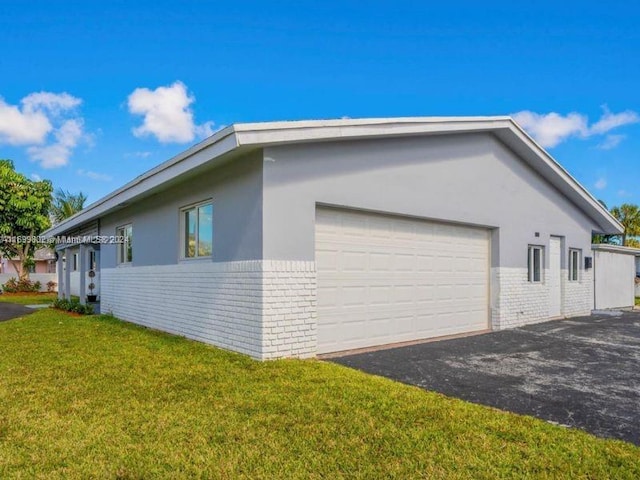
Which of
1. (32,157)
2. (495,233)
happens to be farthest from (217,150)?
(32,157)

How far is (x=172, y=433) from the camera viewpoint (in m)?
3.96

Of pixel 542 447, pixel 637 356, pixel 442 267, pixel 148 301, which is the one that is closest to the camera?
pixel 542 447

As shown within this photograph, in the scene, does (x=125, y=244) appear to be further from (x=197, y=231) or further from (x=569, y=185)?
(x=569, y=185)

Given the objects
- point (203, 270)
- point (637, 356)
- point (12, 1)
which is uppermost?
point (12, 1)

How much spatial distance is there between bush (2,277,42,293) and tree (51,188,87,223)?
4576mm

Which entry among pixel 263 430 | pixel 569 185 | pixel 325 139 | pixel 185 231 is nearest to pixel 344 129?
pixel 325 139

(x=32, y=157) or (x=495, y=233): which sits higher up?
(x=32, y=157)

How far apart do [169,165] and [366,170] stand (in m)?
3.67

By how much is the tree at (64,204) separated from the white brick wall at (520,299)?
95.5 feet

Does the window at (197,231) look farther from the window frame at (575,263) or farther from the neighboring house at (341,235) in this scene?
the window frame at (575,263)

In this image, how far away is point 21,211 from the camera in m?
29.5

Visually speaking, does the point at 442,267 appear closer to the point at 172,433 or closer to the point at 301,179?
the point at 301,179

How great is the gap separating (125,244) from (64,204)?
2134cm

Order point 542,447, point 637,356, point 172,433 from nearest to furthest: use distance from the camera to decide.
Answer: point 542,447 → point 172,433 → point 637,356
